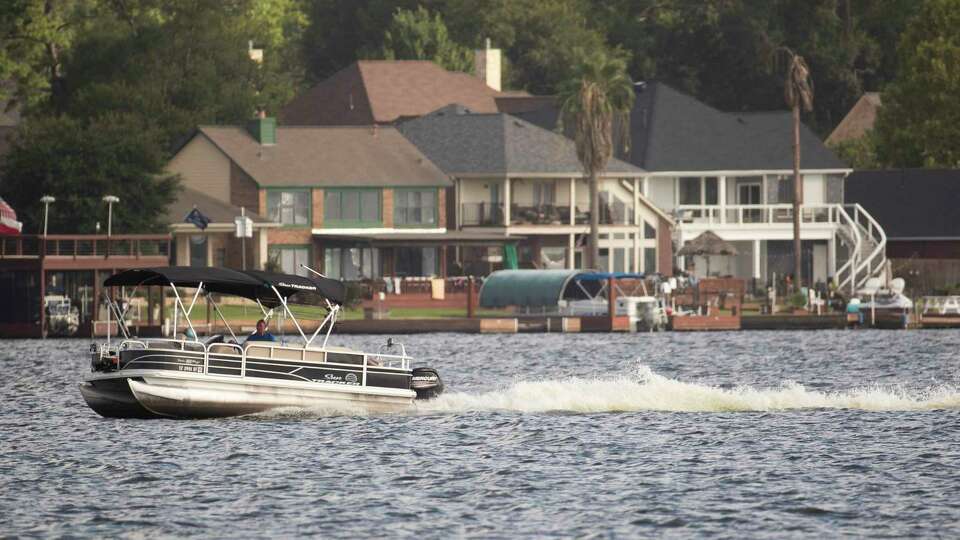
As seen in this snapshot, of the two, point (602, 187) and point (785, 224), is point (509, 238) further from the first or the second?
point (785, 224)

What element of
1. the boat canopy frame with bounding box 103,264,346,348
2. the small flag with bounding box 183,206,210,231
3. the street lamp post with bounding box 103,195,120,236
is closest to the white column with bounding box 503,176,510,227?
the street lamp post with bounding box 103,195,120,236

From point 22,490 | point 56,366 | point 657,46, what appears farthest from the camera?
point 657,46

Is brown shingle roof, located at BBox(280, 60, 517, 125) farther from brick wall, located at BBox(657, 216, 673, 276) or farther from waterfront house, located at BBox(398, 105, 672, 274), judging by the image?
brick wall, located at BBox(657, 216, 673, 276)

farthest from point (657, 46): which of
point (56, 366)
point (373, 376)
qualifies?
point (373, 376)

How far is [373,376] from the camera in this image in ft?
145

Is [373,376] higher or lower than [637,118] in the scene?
lower

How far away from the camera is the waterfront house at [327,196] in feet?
320

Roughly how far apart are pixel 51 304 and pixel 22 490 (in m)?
44.8

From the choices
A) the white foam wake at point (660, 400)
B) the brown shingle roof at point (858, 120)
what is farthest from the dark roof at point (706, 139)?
the white foam wake at point (660, 400)

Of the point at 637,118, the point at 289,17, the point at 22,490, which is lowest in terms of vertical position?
the point at 22,490

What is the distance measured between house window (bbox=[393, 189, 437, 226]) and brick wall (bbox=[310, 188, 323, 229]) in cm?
381

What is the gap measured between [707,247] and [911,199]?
17034 millimetres

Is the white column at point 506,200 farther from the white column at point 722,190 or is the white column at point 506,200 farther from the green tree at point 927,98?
the green tree at point 927,98

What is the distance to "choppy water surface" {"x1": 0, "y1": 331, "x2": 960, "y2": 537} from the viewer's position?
31297 mm
